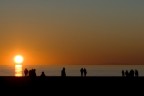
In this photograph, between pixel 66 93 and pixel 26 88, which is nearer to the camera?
pixel 66 93

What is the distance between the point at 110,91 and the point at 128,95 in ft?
6.13

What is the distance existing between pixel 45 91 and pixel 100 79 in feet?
21.1

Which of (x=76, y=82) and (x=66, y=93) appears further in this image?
(x=76, y=82)

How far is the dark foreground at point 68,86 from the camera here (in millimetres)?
29188

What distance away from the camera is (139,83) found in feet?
106

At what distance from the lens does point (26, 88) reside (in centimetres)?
3061

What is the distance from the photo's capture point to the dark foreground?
29.2 m

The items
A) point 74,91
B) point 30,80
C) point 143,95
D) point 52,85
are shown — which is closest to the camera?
point 143,95

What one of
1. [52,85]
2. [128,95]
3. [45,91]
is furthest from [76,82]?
[128,95]

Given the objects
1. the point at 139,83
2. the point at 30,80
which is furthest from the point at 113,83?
the point at 30,80

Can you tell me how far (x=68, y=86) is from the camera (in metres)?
31.5

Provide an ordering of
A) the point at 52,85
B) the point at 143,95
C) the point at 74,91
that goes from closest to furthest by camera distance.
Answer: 1. the point at 143,95
2. the point at 74,91
3. the point at 52,85

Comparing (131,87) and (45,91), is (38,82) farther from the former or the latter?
(131,87)

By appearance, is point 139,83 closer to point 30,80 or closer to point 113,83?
point 113,83
